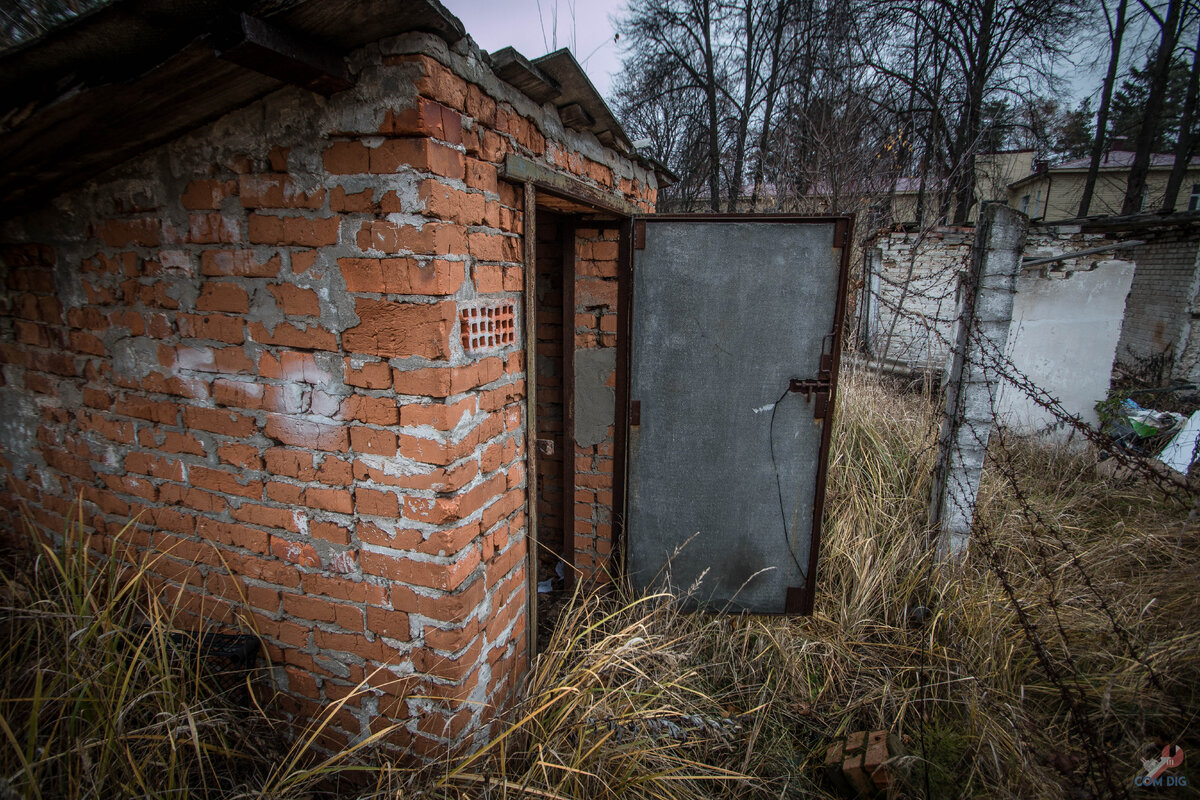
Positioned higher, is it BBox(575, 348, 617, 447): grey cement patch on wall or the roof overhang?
the roof overhang

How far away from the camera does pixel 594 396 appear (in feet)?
9.28

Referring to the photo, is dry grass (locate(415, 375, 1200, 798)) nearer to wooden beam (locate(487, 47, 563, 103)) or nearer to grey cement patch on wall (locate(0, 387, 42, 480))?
wooden beam (locate(487, 47, 563, 103))

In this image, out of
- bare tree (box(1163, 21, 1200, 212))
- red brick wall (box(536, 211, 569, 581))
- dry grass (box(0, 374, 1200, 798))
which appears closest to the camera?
dry grass (box(0, 374, 1200, 798))

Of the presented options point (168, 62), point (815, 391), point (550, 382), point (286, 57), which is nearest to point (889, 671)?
point (815, 391)

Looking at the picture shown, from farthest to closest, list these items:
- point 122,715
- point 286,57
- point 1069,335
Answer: point 1069,335, point 122,715, point 286,57

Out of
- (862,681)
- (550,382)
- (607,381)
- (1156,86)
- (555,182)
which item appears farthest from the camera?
(1156,86)

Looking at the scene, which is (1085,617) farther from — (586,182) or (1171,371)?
(1171,371)

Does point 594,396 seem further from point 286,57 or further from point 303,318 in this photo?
point 286,57

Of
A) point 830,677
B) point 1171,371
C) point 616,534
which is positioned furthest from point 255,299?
point 1171,371

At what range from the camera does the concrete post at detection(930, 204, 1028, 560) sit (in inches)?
106

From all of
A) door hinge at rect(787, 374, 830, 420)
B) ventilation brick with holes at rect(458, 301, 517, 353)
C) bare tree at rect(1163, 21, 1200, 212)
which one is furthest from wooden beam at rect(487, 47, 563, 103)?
bare tree at rect(1163, 21, 1200, 212)

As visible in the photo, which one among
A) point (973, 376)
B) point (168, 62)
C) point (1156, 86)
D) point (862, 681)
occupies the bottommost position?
point (862, 681)

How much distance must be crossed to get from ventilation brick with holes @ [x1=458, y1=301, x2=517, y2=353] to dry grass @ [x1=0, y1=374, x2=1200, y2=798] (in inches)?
44.8

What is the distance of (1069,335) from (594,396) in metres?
7.59
